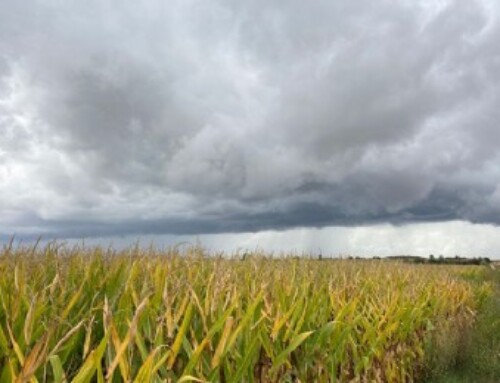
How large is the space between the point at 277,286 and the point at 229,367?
6.23ft

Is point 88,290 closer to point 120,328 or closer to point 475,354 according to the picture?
point 120,328

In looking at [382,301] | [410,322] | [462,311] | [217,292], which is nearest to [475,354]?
[410,322]

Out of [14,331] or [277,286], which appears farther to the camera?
[277,286]

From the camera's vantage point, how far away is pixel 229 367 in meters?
3.61

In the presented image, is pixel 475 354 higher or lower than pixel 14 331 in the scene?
lower

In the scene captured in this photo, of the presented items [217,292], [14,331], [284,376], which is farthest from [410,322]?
[14,331]

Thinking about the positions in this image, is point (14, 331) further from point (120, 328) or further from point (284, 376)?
point (284, 376)

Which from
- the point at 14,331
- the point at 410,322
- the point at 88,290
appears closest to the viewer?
the point at 14,331

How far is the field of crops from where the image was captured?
2699 mm

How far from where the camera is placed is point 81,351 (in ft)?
11.3

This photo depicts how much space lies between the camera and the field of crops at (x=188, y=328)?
2.70 meters

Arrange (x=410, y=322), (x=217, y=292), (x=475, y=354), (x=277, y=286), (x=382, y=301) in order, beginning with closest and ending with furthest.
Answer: (x=217, y=292) < (x=277, y=286) < (x=382, y=301) < (x=410, y=322) < (x=475, y=354)

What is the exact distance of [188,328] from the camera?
3854 mm

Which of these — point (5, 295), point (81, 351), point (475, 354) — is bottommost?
point (475, 354)
